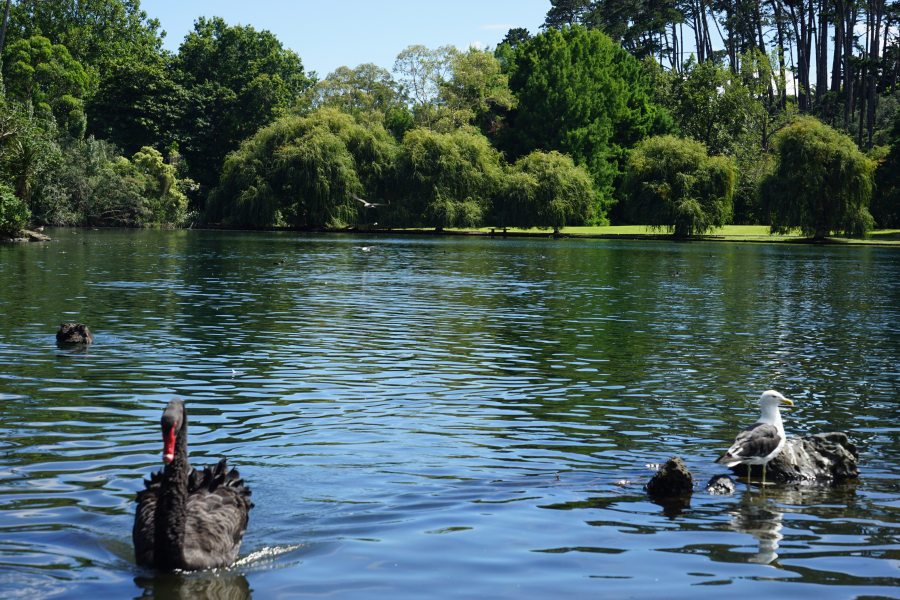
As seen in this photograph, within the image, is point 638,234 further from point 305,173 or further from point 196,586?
point 196,586

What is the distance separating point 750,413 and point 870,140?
104 m

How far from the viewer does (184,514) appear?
290 inches

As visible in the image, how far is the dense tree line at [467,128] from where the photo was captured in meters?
83.0

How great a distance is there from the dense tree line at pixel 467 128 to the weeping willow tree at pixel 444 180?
24cm

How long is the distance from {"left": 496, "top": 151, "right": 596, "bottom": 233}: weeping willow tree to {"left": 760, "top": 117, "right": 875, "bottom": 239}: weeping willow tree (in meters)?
18.6

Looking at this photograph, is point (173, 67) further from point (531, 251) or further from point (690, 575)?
point (690, 575)

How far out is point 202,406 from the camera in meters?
13.5

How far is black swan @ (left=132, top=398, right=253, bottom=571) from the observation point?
727 centimetres

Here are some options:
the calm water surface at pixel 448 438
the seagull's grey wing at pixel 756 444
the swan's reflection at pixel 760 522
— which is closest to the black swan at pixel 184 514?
the calm water surface at pixel 448 438

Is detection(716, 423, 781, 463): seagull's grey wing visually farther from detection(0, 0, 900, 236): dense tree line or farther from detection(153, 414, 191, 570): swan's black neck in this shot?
detection(0, 0, 900, 236): dense tree line

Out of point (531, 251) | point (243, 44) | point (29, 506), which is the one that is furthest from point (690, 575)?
point (243, 44)

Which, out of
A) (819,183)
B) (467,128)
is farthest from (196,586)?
(467,128)

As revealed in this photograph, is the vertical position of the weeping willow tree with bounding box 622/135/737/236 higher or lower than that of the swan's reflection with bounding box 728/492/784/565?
higher

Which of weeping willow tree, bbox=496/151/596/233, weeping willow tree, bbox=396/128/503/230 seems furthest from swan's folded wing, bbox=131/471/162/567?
weeping willow tree, bbox=496/151/596/233
